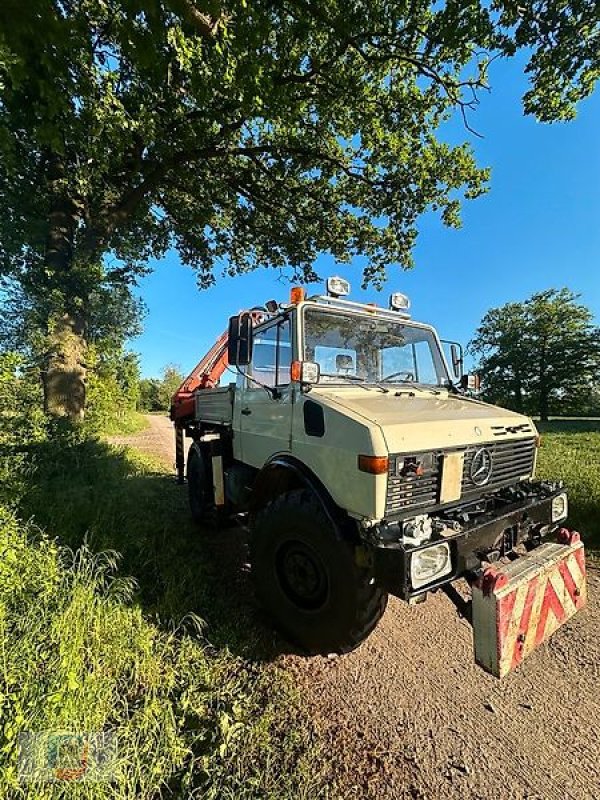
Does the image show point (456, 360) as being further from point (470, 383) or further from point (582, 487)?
point (582, 487)

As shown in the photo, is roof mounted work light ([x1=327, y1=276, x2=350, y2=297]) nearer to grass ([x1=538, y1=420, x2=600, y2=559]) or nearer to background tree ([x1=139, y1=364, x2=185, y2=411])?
grass ([x1=538, y1=420, x2=600, y2=559])

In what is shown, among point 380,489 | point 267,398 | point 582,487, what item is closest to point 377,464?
point 380,489

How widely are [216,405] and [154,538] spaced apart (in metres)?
1.74

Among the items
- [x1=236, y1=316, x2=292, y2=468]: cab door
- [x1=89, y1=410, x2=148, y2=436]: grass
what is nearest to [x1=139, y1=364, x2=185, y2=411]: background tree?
[x1=89, y1=410, x2=148, y2=436]: grass

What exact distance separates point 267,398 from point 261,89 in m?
4.68

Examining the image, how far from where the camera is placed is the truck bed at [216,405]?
4488 millimetres

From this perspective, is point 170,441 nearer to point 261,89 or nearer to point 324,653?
point 261,89

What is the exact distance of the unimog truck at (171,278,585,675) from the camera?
226 cm

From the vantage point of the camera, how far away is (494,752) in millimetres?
2084

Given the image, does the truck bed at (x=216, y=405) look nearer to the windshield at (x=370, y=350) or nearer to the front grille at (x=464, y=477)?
the windshield at (x=370, y=350)

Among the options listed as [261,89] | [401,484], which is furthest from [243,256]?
[401,484]

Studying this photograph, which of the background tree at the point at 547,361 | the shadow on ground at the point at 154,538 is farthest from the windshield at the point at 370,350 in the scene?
the background tree at the point at 547,361

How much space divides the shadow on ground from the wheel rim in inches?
16.8

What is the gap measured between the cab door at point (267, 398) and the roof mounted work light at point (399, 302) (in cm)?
138
